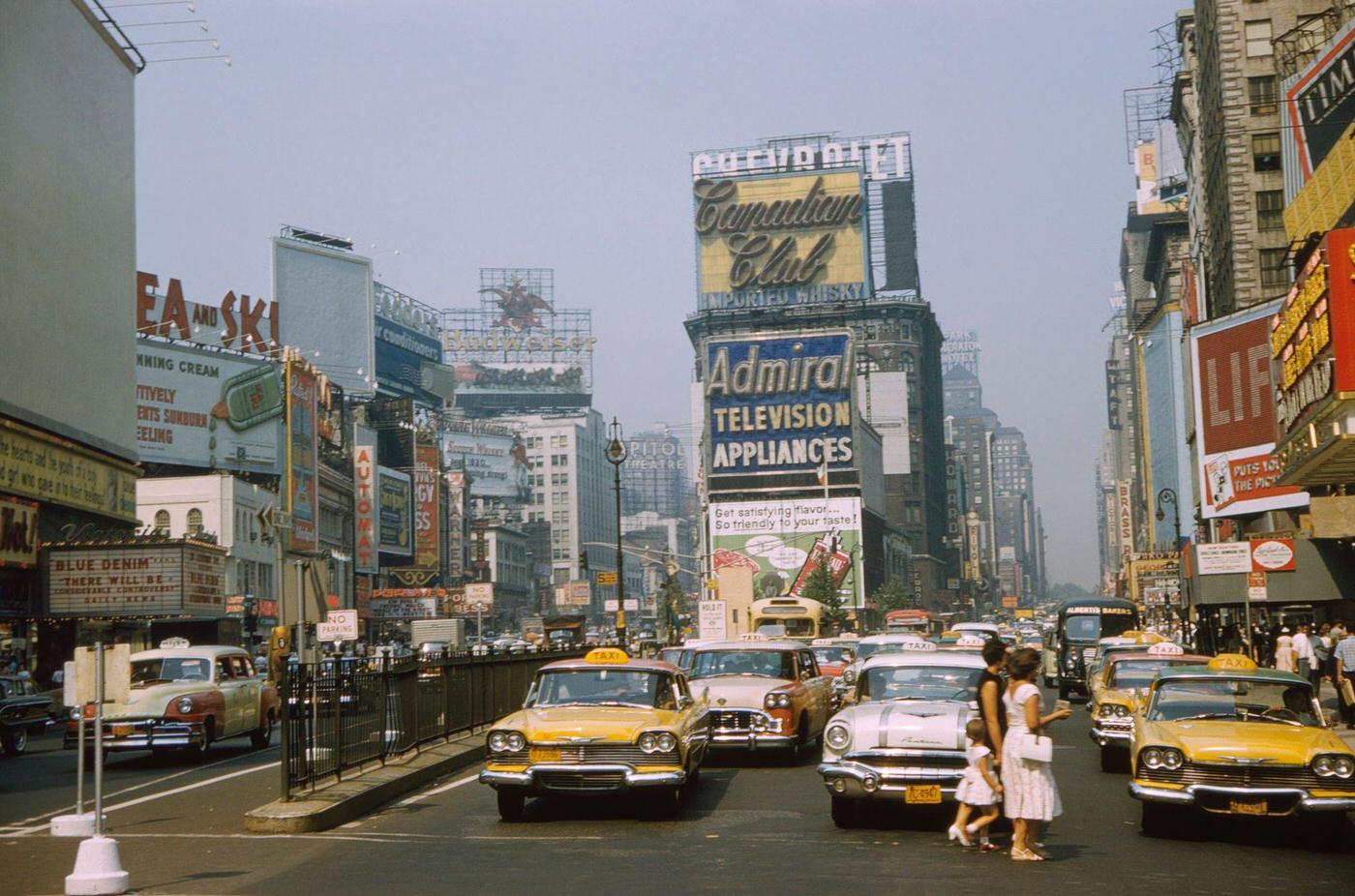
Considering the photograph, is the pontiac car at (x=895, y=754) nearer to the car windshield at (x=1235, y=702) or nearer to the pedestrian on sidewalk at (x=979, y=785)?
the pedestrian on sidewalk at (x=979, y=785)

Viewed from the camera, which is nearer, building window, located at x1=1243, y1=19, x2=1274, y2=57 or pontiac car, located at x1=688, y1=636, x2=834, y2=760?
pontiac car, located at x1=688, y1=636, x2=834, y2=760

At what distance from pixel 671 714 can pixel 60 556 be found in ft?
146

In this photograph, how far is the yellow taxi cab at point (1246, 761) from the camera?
13516 mm

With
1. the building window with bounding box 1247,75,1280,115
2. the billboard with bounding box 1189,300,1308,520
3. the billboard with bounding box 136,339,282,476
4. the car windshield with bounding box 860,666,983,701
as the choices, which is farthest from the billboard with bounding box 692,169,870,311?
the car windshield with bounding box 860,666,983,701

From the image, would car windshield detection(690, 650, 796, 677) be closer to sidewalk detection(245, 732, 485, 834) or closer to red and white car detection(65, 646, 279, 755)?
sidewalk detection(245, 732, 485, 834)

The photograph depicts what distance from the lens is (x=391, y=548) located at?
141000 millimetres

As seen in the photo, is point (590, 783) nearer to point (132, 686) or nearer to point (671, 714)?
point (671, 714)

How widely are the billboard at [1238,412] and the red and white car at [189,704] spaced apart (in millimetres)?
44117

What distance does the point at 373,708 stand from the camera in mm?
18922

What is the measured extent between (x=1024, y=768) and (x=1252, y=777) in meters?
2.50

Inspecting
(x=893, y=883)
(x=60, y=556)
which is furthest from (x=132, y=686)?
(x=60, y=556)

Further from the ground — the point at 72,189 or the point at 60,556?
the point at 72,189

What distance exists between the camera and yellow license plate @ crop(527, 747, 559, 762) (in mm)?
15281

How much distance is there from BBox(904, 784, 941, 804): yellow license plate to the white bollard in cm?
668
